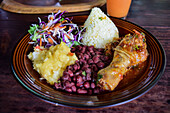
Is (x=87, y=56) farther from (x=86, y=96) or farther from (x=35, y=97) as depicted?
(x=35, y=97)

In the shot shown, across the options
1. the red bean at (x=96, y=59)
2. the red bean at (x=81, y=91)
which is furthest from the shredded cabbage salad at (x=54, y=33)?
the red bean at (x=81, y=91)

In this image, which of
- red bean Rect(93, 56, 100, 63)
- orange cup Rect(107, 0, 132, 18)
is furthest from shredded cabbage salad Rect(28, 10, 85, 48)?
orange cup Rect(107, 0, 132, 18)

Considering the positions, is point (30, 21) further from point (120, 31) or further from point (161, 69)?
point (161, 69)

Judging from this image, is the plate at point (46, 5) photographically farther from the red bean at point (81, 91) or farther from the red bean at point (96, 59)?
the red bean at point (81, 91)

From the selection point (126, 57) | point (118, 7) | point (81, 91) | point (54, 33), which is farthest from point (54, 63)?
point (118, 7)

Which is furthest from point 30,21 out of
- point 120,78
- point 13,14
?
point 120,78

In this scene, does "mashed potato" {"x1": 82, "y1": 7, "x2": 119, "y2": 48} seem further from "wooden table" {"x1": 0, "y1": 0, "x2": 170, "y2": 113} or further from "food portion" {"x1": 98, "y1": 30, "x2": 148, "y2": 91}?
"wooden table" {"x1": 0, "y1": 0, "x2": 170, "y2": 113}
